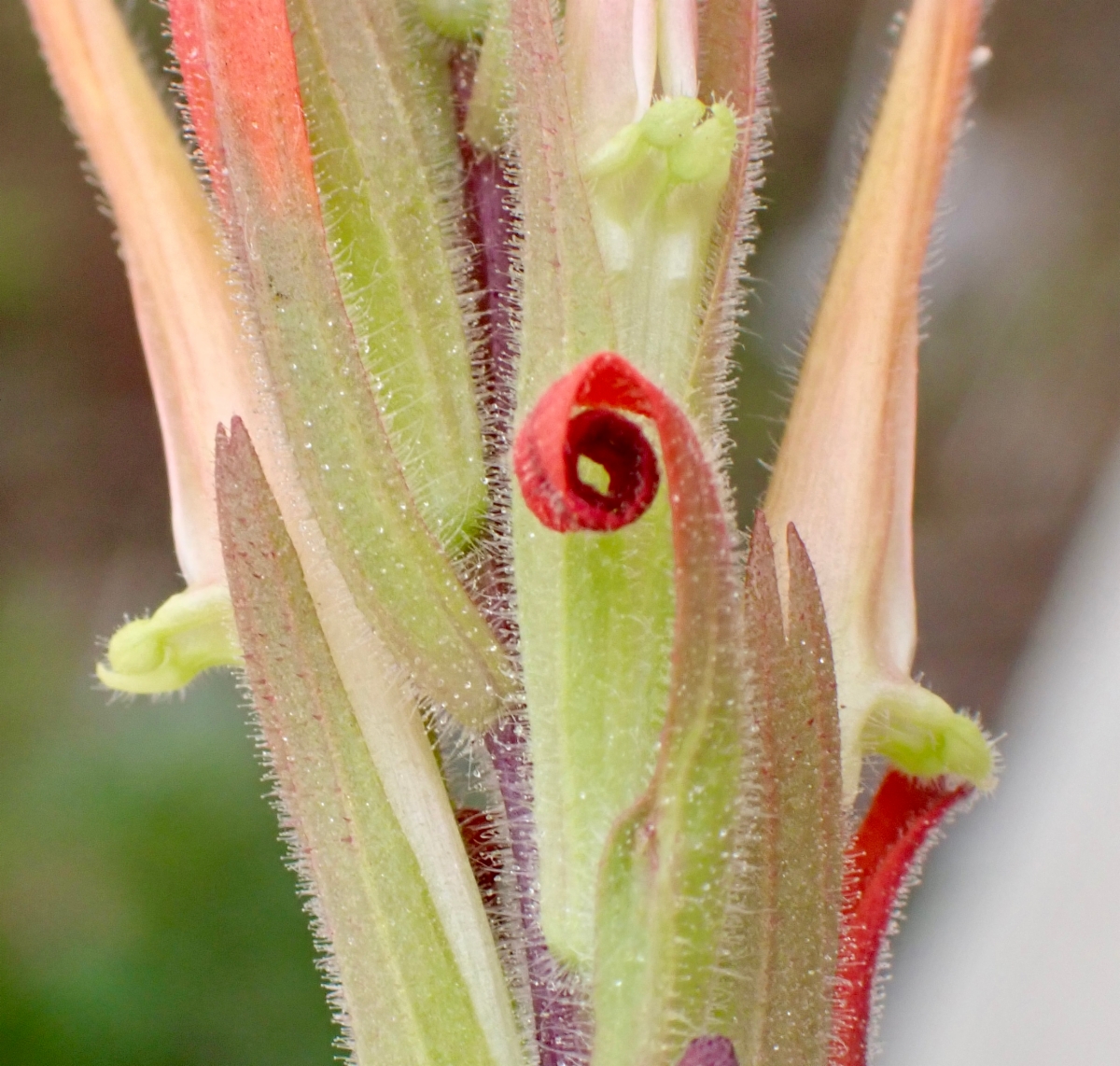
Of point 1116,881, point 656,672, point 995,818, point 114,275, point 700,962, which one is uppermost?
point 114,275

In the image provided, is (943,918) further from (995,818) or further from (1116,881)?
(1116,881)

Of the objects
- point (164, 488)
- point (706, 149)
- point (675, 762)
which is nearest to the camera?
point (675, 762)

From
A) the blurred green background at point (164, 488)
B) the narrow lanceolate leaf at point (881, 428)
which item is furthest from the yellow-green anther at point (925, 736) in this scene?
the blurred green background at point (164, 488)

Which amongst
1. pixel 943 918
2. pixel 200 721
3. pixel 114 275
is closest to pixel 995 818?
pixel 943 918

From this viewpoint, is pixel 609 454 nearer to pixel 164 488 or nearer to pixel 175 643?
pixel 175 643

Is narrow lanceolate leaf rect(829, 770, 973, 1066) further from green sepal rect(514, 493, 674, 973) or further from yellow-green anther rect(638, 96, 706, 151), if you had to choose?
yellow-green anther rect(638, 96, 706, 151)

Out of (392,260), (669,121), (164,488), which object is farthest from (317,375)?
(164,488)

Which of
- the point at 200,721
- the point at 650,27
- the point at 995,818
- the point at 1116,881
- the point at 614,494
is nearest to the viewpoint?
the point at 614,494

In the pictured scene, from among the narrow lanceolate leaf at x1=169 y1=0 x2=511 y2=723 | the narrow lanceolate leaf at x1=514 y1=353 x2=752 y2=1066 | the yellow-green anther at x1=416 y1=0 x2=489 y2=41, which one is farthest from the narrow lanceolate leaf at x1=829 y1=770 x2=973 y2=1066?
the yellow-green anther at x1=416 y1=0 x2=489 y2=41
